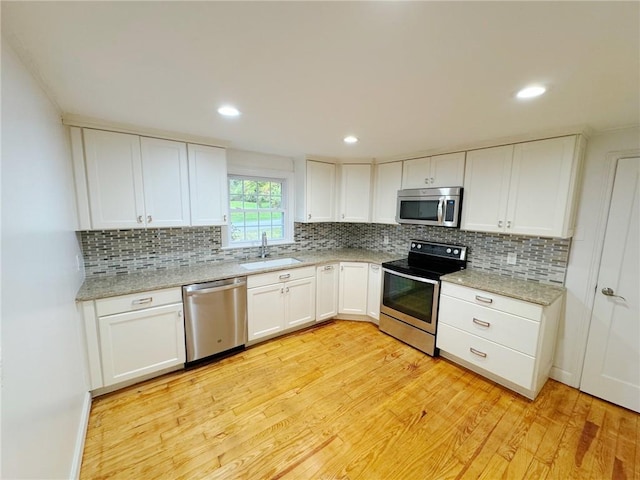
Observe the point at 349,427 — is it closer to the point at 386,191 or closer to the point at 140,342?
the point at 140,342

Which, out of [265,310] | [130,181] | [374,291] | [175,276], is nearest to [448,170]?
[374,291]

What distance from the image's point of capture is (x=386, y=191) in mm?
3449

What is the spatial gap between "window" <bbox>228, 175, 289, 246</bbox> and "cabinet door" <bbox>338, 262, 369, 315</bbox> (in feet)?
3.22

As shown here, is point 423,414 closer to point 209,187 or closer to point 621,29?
point 621,29

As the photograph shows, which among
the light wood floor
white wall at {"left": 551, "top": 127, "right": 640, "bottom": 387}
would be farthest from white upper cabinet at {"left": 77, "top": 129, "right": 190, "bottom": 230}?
white wall at {"left": 551, "top": 127, "right": 640, "bottom": 387}

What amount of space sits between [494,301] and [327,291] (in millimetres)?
1831

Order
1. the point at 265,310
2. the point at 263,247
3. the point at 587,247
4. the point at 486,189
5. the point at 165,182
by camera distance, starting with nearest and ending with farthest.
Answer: the point at 587,247 < the point at 165,182 < the point at 486,189 < the point at 265,310 < the point at 263,247

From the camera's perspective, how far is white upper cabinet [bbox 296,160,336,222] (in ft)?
11.2

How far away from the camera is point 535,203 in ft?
7.43

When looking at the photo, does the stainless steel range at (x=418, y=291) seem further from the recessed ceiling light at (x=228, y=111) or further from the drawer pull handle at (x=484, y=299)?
the recessed ceiling light at (x=228, y=111)

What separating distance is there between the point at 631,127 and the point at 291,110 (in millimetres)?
2551

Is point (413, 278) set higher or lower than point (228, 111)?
lower

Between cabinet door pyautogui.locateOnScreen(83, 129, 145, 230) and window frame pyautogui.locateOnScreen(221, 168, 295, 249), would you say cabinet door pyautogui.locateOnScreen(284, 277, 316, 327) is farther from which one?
cabinet door pyautogui.locateOnScreen(83, 129, 145, 230)

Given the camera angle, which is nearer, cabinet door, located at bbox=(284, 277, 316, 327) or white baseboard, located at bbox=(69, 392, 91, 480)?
white baseboard, located at bbox=(69, 392, 91, 480)
